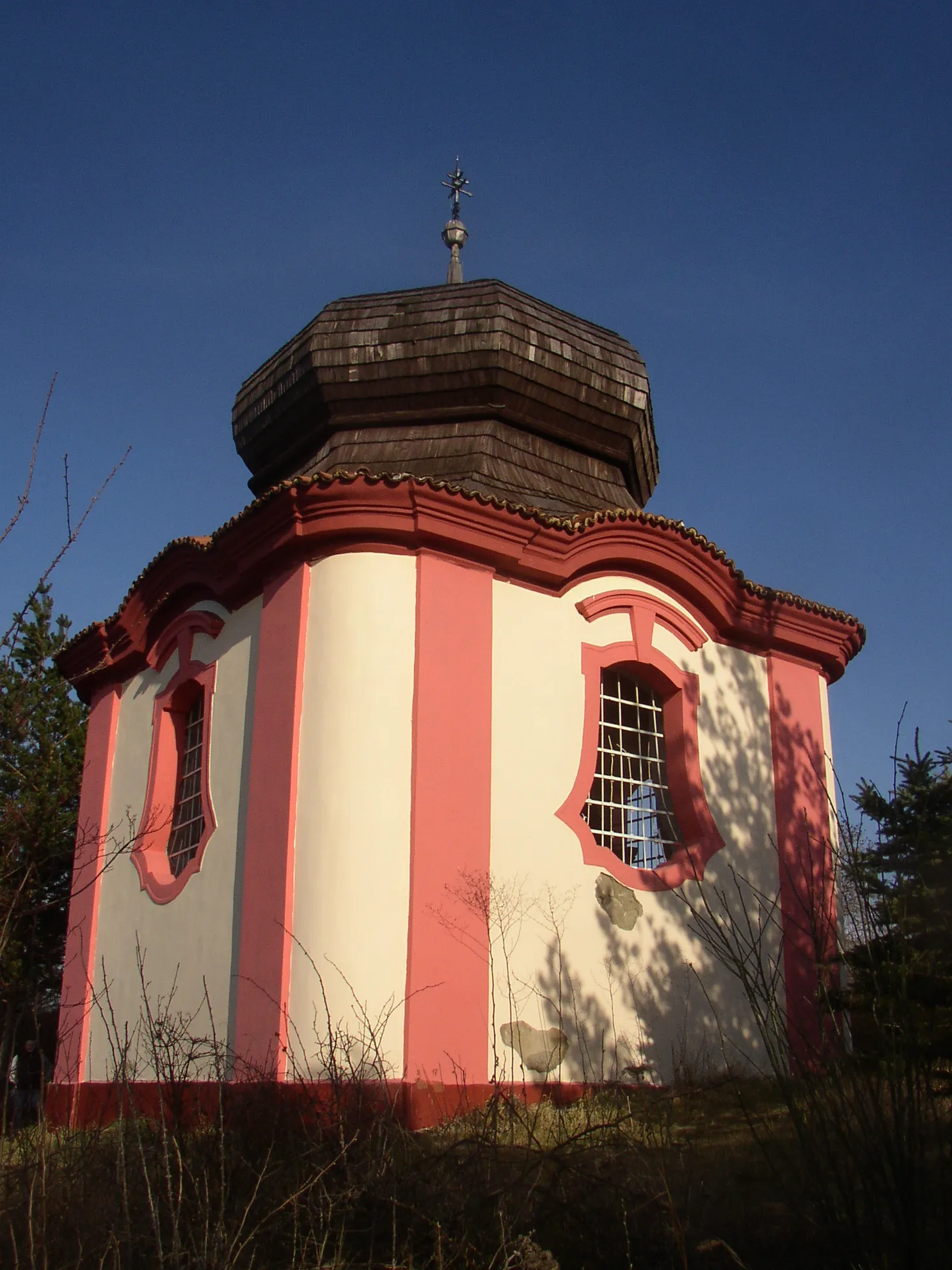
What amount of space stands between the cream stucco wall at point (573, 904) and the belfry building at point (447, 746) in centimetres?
2

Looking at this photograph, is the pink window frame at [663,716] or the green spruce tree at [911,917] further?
the pink window frame at [663,716]

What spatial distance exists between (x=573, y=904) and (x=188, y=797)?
3590mm

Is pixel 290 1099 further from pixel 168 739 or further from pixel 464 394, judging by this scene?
pixel 464 394

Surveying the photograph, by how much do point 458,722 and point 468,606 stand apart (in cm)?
88

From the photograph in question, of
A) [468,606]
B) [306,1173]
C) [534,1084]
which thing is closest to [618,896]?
[534,1084]

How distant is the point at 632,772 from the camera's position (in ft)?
37.1

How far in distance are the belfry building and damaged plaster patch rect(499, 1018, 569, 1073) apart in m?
0.02

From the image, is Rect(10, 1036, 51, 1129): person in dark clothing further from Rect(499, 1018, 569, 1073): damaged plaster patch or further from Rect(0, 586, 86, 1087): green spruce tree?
Rect(499, 1018, 569, 1073): damaged plaster patch

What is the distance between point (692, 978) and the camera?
32.3ft

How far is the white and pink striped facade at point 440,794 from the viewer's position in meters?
8.61

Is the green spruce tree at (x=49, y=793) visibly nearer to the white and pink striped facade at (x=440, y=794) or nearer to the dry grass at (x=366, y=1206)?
the white and pink striped facade at (x=440, y=794)

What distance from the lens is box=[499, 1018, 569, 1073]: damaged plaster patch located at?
8.78 metres

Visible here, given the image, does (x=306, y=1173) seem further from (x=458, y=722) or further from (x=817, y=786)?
(x=817, y=786)

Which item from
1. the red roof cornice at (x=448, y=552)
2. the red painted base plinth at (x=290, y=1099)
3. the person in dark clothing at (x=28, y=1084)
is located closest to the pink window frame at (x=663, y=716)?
the red roof cornice at (x=448, y=552)
